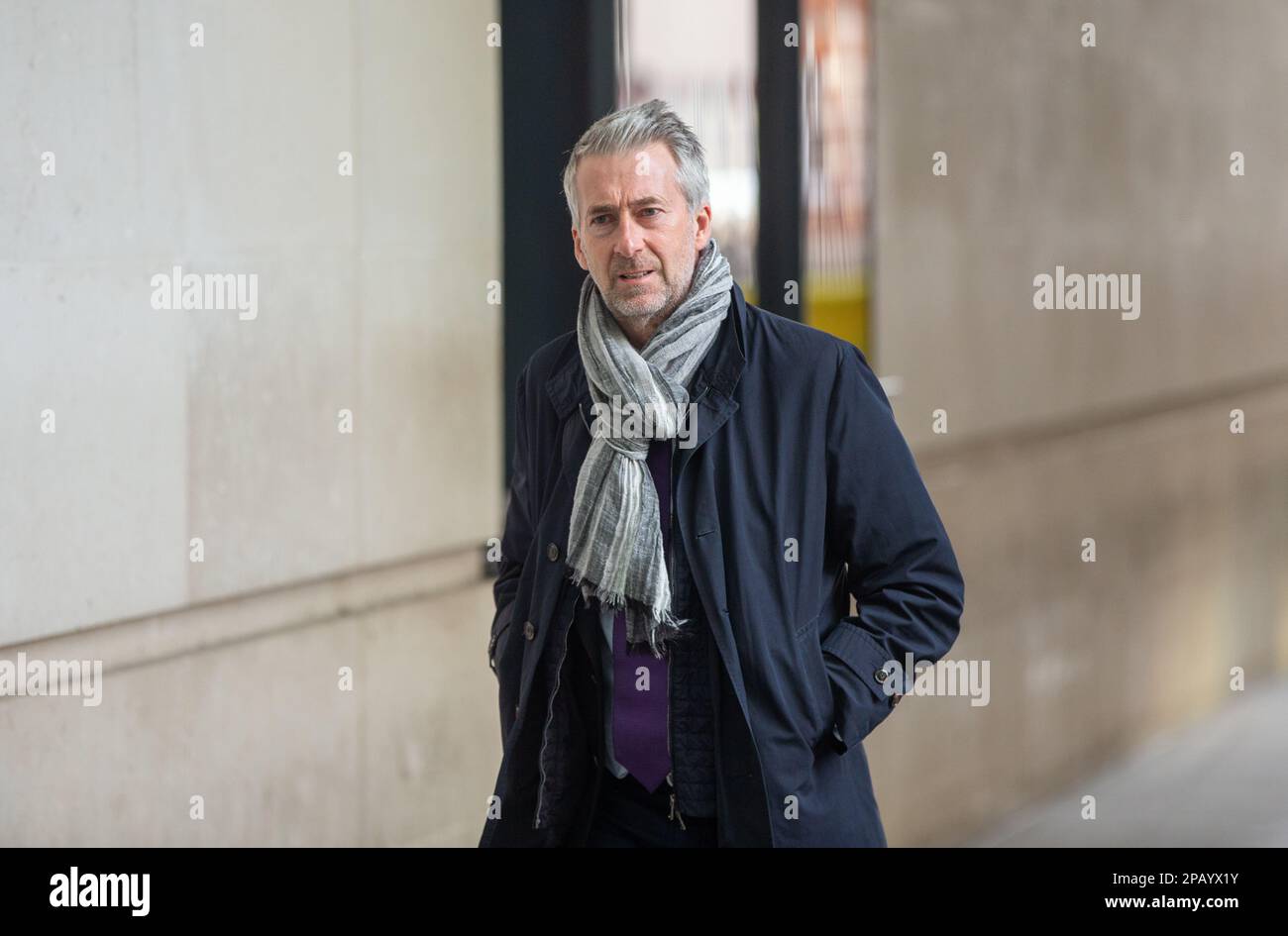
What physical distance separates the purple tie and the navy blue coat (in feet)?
0.30

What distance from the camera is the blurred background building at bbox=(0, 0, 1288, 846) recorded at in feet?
13.6

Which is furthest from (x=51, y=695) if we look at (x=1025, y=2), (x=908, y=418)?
(x=1025, y=2)

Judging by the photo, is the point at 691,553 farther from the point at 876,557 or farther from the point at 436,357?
Result: the point at 436,357

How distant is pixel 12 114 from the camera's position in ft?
12.8

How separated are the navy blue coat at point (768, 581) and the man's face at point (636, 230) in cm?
16

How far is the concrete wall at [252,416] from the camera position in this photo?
4043mm

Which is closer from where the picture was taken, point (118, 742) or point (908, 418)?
point (118, 742)

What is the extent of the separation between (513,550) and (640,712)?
0.48 m

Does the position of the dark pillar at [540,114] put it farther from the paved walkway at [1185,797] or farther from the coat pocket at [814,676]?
the paved walkway at [1185,797]

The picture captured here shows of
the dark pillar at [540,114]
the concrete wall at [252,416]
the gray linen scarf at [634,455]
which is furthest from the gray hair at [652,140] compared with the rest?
the dark pillar at [540,114]

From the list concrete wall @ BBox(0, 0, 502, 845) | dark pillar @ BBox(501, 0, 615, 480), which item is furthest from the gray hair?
dark pillar @ BBox(501, 0, 615, 480)

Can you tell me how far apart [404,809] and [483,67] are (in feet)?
7.64

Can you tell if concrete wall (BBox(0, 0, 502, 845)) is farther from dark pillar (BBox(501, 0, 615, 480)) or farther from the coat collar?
the coat collar

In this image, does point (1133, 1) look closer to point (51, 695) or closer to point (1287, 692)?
point (1287, 692)
